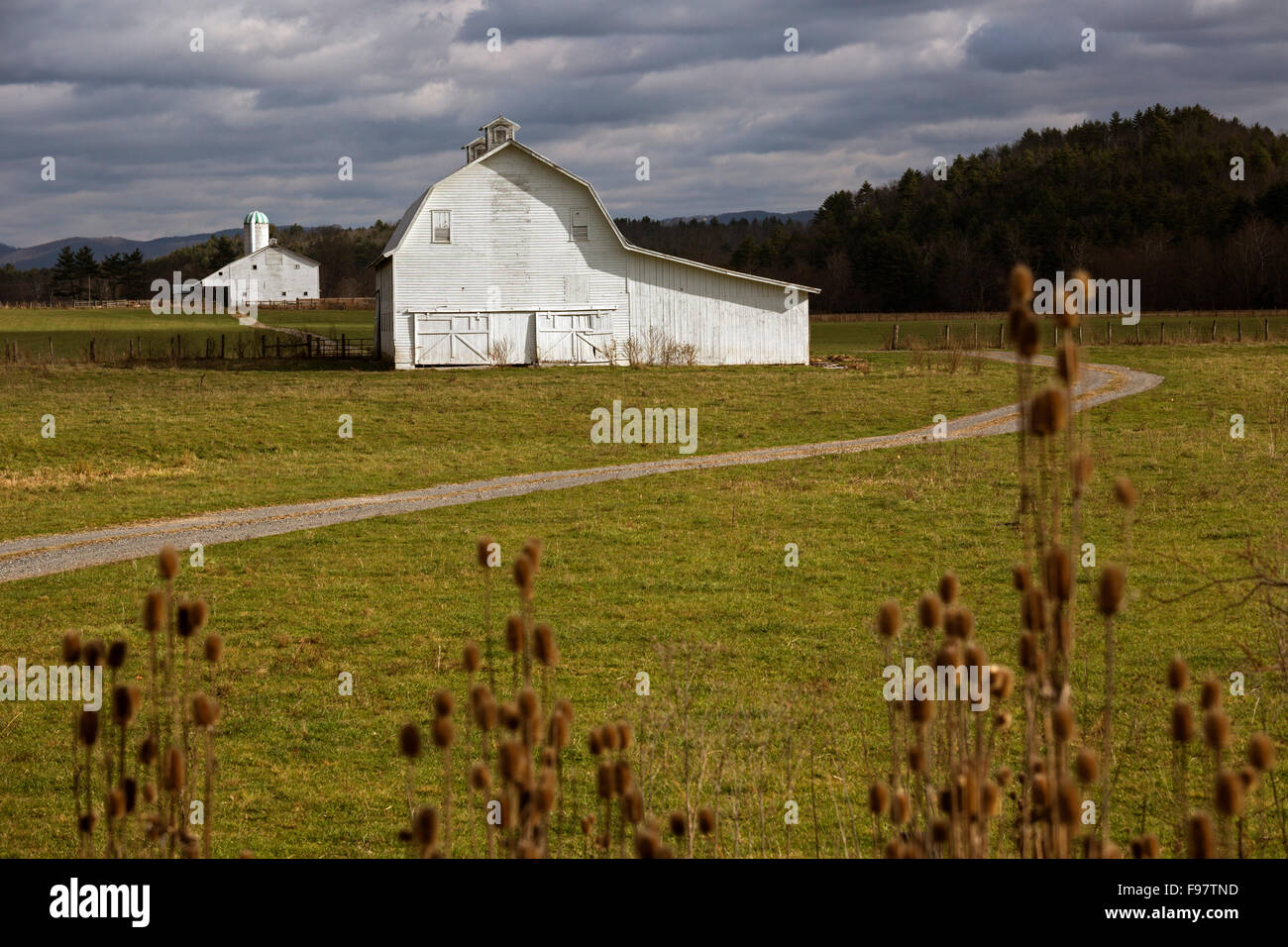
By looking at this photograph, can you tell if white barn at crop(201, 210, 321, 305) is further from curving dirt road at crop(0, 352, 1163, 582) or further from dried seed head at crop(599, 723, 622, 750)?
dried seed head at crop(599, 723, 622, 750)

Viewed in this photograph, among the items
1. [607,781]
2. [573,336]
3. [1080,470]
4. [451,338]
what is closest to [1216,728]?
[1080,470]

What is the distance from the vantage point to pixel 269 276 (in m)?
130

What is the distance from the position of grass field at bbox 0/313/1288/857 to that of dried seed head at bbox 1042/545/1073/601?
2.14 meters

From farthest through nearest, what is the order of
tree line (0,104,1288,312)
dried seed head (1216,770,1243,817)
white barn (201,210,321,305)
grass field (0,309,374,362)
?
white barn (201,210,321,305) < tree line (0,104,1288,312) < grass field (0,309,374,362) < dried seed head (1216,770,1243,817)

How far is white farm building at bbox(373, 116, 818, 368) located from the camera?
43438mm

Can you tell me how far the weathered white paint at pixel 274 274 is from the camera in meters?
128

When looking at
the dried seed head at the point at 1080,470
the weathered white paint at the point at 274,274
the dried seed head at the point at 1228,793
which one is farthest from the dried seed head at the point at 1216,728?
the weathered white paint at the point at 274,274

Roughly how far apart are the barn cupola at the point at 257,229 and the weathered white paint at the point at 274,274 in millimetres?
6944

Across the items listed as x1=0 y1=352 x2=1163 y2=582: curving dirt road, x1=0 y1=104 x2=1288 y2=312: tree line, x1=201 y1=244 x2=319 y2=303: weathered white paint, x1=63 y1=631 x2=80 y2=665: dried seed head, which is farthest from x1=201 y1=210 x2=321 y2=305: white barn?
x1=63 y1=631 x2=80 y2=665: dried seed head

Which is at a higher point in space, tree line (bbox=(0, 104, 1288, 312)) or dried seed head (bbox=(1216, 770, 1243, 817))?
tree line (bbox=(0, 104, 1288, 312))

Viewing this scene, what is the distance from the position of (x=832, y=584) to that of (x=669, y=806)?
645 cm

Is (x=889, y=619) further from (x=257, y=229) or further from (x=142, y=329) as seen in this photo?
(x=257, y=229)

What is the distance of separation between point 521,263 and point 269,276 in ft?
307
